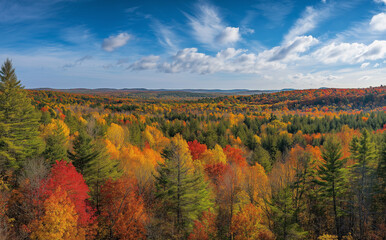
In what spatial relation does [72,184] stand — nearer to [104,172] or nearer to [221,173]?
[104,172]

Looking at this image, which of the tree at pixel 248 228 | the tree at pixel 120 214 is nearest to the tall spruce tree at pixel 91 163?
the tree at pixel 120 214

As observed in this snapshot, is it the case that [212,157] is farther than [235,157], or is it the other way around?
[235,157]

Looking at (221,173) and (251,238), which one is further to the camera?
(221,173)

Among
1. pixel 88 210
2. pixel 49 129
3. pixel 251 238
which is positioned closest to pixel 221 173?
pixel 251 238

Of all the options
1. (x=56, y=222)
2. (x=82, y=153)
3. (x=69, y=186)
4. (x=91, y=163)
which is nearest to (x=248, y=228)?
(x=56, y=222)

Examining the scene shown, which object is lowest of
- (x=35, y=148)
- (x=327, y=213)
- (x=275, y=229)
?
(x=327, y=213)

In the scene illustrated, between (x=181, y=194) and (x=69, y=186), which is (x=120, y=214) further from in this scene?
(x=181, y=194)
